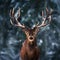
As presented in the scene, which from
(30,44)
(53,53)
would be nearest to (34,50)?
(30,44)

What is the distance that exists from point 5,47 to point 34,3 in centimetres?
Result: 126

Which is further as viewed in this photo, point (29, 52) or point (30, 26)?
point (30, 26)

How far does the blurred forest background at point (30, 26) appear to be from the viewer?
9.66 meters

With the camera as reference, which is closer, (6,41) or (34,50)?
(34,50)

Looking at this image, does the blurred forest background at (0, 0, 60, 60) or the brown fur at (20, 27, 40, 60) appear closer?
the brown fur at (20, 27, 40, 60)

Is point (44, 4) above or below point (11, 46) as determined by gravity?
above

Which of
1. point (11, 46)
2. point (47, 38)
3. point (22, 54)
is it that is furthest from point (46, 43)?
point (22, 54)

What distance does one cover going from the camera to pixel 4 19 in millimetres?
9914

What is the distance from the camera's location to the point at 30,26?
31.4ft

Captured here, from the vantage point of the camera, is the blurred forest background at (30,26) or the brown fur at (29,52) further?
the blurred forest background at (30,26)

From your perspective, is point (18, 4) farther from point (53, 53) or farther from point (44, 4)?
point (53, 53)

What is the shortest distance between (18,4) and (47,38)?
1070 mm

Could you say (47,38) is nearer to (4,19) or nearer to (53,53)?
(53,53)

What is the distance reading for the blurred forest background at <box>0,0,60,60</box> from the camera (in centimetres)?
966
